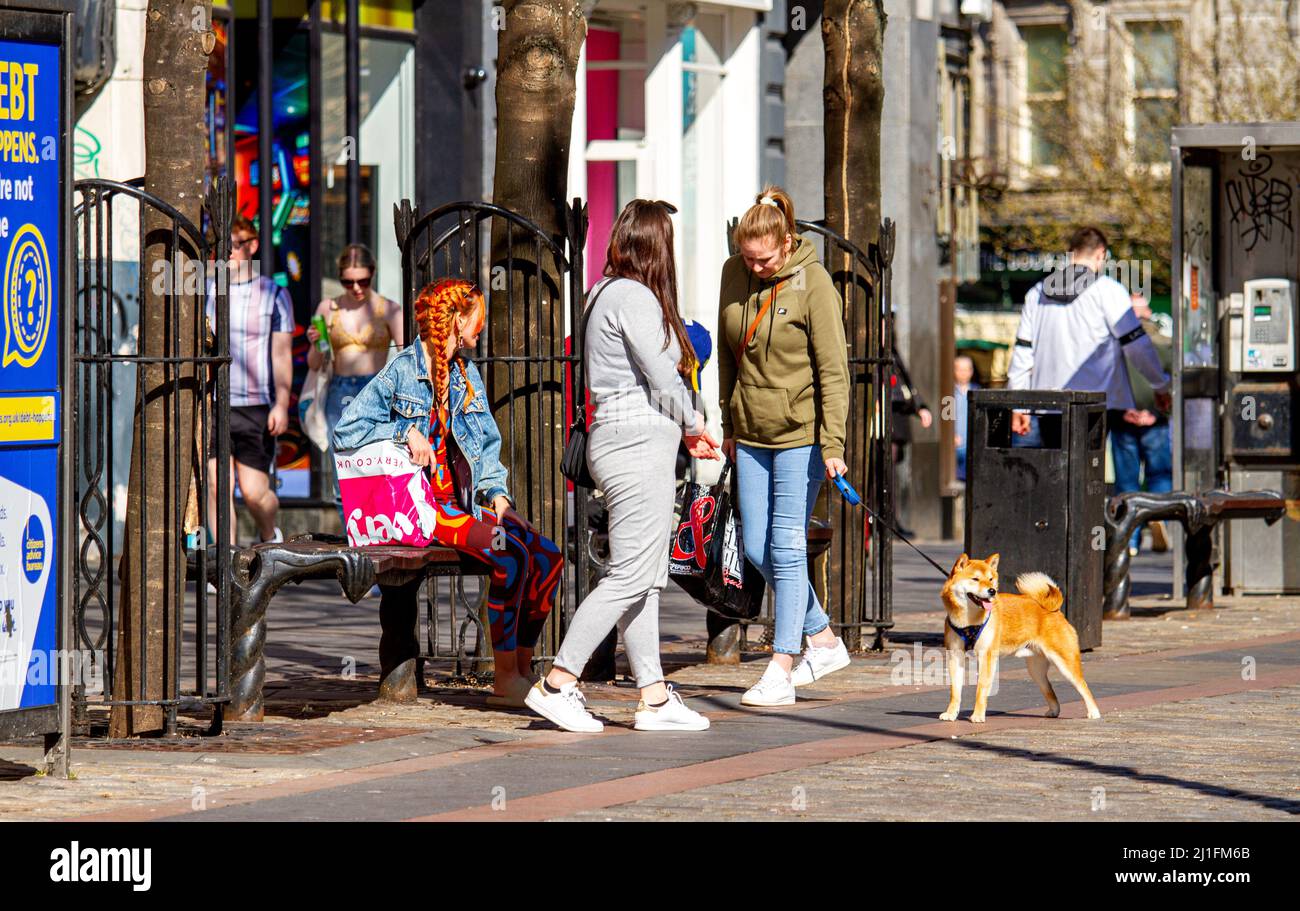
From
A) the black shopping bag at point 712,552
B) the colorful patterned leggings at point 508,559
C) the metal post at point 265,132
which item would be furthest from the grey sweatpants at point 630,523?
the metal post at point 265,132

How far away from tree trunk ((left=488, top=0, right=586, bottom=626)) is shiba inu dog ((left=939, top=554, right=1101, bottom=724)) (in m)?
1.87

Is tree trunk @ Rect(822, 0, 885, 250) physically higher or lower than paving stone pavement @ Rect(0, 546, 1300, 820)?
higher

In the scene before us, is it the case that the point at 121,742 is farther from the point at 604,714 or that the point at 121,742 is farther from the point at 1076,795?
→ the point at 1076,795

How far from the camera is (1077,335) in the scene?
1396 cm

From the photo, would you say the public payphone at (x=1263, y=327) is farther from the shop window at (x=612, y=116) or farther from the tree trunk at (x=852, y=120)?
the shop window at (x=612, y=116)

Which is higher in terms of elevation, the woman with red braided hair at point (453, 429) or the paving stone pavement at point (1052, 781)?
the woman with red braided hair at point (453, 429)

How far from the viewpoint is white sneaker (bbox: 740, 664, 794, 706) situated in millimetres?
9359

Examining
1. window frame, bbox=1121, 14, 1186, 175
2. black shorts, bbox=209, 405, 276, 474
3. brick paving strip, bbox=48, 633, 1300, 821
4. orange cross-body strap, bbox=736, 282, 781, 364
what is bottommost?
brick paving strip, bbox=48, 633, 1300, 821

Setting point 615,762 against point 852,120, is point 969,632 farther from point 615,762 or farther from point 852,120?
point 852,120

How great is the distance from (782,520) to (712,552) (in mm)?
514

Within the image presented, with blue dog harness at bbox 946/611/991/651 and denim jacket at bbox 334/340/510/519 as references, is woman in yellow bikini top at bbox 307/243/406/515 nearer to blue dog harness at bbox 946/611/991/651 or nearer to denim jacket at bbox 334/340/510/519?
denim jacket at bbox 334/340/510/519

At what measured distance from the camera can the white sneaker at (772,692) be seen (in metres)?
9.36

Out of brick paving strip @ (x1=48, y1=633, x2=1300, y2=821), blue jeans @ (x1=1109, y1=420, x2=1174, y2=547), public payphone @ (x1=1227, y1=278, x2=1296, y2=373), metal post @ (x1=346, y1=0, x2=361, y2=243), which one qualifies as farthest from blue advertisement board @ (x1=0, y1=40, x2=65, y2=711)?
metal post @ (x1=346, y1=0, x2=361, y2=243)
